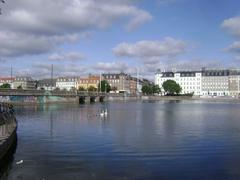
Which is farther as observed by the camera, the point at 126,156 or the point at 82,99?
the point at 82,99

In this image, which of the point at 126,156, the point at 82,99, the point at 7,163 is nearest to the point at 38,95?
the point at 82,99

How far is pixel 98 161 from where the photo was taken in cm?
2892

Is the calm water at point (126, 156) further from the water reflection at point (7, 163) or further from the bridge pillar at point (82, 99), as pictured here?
the bridge pillar at point (82, 99)

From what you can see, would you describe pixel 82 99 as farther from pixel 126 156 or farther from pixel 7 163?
pixel 7 163

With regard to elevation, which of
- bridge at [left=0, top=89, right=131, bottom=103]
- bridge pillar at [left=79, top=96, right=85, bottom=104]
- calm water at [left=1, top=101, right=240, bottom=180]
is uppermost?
bridge at [left=0, top=89, right=131, bottom=103]

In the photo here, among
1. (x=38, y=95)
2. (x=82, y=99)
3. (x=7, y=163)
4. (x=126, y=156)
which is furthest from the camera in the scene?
(x=82, y=99)

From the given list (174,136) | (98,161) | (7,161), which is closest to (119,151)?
(98,161)

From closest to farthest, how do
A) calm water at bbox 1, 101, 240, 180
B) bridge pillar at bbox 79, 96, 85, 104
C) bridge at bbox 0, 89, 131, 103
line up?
calm water at bbox 1, 101, 240, 180
bridge at bbox 0, 89, 131, 103
bridge pillar at bbox 79, 96, 85, 104

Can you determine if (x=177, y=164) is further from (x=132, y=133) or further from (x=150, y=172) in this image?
(x=132, y=133)

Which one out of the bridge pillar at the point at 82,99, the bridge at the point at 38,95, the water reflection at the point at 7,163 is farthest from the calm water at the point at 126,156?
the bridge pillar at the point at 82,99

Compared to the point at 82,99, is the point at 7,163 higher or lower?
lower

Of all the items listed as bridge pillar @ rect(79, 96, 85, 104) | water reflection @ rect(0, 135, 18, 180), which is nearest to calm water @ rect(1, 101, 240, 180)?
water reflection @ rect(0, 135, 18, 180)

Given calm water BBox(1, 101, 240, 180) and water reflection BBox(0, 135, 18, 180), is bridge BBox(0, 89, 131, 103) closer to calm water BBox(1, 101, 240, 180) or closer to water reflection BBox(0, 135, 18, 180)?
calm water BBox(1, 101, 240, 180)

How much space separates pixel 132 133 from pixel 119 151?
14.0 metres
